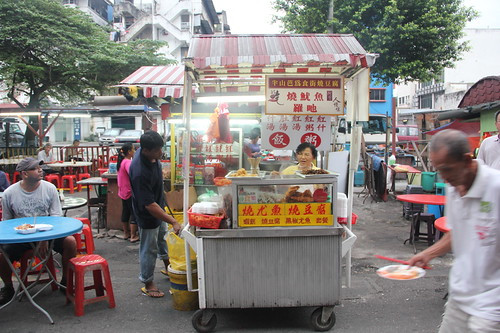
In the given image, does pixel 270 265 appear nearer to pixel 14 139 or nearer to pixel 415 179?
pixel 415 179

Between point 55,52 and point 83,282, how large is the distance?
55.2 ft

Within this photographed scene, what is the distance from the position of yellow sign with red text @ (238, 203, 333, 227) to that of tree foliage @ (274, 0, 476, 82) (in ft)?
37.2

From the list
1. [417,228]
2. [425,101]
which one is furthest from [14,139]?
[425,101]

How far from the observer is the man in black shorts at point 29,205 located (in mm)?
4324

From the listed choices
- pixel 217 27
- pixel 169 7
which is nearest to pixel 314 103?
pixel 169 7

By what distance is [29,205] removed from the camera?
454 centimetres

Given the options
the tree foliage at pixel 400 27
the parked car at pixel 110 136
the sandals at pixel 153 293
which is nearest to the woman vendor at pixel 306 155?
the sandals at pixel 153 293

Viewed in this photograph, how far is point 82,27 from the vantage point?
1891 centimetres

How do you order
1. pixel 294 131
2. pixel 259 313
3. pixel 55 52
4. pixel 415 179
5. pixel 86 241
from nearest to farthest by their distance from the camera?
pixel 259 313 < pixel 86 241 < pixel 294 131 < pixel 415 179 < pixel 55 52

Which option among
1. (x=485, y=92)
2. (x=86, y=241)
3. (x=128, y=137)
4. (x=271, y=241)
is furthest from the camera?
(x=128, y=137)

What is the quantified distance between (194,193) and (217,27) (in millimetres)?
47664

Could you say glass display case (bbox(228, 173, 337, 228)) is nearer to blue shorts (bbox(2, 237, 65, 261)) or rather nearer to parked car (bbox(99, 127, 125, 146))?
blue shorts (bbox(2, 237, 65, 261))

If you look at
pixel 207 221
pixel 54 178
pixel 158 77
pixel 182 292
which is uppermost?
pixel 158 77

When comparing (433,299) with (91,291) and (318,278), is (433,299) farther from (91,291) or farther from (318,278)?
(91,291)
